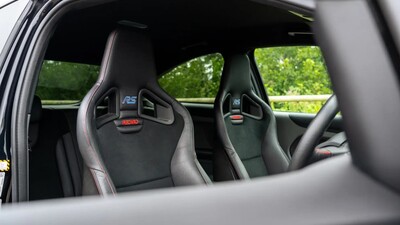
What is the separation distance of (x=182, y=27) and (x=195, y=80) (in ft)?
3.31

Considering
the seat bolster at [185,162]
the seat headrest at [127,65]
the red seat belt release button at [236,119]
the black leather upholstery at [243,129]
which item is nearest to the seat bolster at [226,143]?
the black leather upholstery at [243,129]

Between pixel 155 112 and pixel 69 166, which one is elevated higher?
pixel 155 112

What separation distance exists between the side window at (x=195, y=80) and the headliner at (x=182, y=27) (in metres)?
0.10

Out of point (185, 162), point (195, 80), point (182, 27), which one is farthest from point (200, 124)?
point (185, 162)

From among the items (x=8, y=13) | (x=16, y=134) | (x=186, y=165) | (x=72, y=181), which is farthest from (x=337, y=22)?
(x=72, y=181)

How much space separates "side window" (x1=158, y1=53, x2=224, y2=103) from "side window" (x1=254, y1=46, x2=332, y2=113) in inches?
Answer: 15.6

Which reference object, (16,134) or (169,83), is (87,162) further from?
(169,83)

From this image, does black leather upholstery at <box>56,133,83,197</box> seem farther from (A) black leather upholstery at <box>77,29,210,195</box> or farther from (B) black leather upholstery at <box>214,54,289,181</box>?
(B) black leather upholstery at <box>214,54,289,181</box>

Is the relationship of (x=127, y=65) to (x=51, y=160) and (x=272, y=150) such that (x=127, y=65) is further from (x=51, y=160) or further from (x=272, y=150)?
(x=272, y=150)

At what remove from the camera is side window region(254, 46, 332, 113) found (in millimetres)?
3520

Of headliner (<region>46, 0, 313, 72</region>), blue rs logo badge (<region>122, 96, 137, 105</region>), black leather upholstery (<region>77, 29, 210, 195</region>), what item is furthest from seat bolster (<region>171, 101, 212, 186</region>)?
headliner (<region>46, 0, 313, 72</region>)

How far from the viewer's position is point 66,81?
356 cm

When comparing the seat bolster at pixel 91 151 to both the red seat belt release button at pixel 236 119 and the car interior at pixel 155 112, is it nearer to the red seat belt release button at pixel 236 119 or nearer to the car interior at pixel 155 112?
the car interior at pixel 155 112

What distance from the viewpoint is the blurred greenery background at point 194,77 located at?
3.43m
